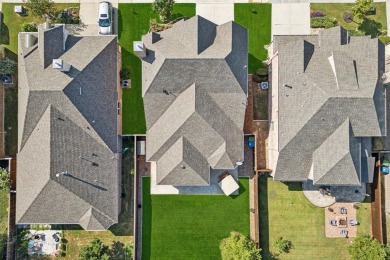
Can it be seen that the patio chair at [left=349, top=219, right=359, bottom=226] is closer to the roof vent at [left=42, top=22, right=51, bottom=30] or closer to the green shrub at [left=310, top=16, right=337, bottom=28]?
the green shrub at [left=310, top=16, right=337, bottom=28]

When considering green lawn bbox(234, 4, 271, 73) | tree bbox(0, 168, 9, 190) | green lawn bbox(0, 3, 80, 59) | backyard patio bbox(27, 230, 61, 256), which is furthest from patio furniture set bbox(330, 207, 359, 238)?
green lawn bbox(0, 3, 80, 59)

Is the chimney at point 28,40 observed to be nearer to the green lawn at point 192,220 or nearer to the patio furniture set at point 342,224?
the green lawn at point 192,220

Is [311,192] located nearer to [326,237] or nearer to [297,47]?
[326,237]

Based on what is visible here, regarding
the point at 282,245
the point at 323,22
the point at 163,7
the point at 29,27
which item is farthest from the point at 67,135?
the point at 323,22

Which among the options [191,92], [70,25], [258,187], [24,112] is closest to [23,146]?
[24,112]

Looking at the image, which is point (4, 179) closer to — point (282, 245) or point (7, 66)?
point (7, 66)
